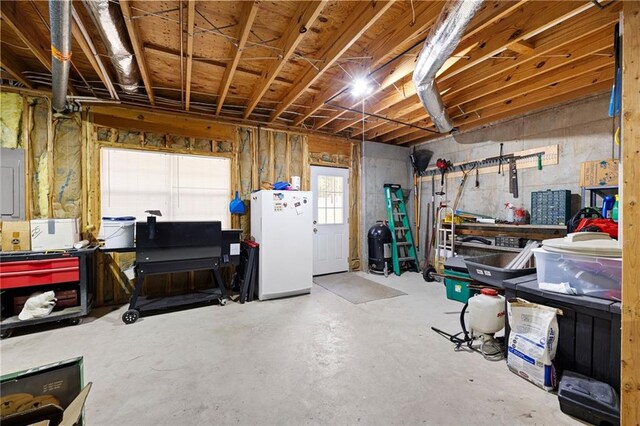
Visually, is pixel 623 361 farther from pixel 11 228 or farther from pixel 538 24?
pixel 11 228

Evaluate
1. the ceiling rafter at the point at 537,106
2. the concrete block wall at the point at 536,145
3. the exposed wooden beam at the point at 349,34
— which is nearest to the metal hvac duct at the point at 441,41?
the exposed wooden beam at the point at 349,34

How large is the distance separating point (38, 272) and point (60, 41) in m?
2.43

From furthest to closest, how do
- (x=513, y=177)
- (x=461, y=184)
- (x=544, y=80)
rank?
(x=461, y=184) < (x=513, y=177) < (x=544, y=80)

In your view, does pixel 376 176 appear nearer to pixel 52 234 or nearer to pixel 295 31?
pixel 295 31

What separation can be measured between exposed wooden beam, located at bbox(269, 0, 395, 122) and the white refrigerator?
5.39ft

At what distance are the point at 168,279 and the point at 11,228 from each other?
5.81ft

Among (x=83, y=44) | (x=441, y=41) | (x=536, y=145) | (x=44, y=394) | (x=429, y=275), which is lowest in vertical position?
(x=429, y=275)

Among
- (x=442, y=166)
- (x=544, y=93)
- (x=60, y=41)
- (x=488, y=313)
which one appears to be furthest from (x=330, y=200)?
(x=60, y=41)

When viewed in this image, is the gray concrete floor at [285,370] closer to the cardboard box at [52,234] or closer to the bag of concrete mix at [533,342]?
the bag of concrete mix at [533,342]

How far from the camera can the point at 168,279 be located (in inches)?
160

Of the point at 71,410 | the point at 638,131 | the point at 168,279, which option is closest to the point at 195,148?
the point at 168,279

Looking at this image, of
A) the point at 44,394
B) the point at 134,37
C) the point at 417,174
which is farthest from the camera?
the point at 417,174

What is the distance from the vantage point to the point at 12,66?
9.65 ft

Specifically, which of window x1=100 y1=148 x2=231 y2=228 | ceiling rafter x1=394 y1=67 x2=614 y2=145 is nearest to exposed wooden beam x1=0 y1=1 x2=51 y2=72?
window x1=100 y1=148 x2=231 y2=228
